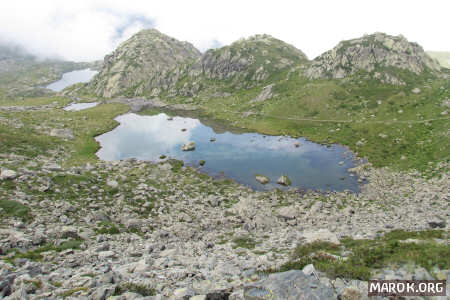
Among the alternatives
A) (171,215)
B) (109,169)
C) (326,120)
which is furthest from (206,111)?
(171,215)

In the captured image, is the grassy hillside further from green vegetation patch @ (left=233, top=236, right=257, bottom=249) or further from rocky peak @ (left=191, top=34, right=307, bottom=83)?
rocky peak @ (left=191, top=34, right=307, bottom=83)

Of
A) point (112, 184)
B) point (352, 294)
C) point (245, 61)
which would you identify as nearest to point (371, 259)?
point (352, 294)

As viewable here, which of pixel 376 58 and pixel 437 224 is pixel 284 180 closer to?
pixel 437 224

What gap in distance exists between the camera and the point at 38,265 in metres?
13.7

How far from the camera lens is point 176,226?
84.7ft

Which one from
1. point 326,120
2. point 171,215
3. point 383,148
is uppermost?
point 326,120

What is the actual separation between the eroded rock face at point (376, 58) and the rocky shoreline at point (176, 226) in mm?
81224

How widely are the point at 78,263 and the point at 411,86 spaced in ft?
372

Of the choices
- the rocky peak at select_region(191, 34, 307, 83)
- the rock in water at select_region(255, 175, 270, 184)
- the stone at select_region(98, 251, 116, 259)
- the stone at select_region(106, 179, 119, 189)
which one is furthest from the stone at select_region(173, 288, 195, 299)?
the rocky peak at select_region(191, 34, 307, 83)

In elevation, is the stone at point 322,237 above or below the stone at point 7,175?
below

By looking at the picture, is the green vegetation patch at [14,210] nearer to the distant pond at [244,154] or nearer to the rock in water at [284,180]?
the distant pond at [244,154]

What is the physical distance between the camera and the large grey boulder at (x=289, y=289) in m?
9.63

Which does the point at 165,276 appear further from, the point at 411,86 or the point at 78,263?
the point at 411,86

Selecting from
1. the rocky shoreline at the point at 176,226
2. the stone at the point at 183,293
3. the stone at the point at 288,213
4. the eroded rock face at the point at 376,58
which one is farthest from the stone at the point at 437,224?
the eroded rock face at the point at 376,58
